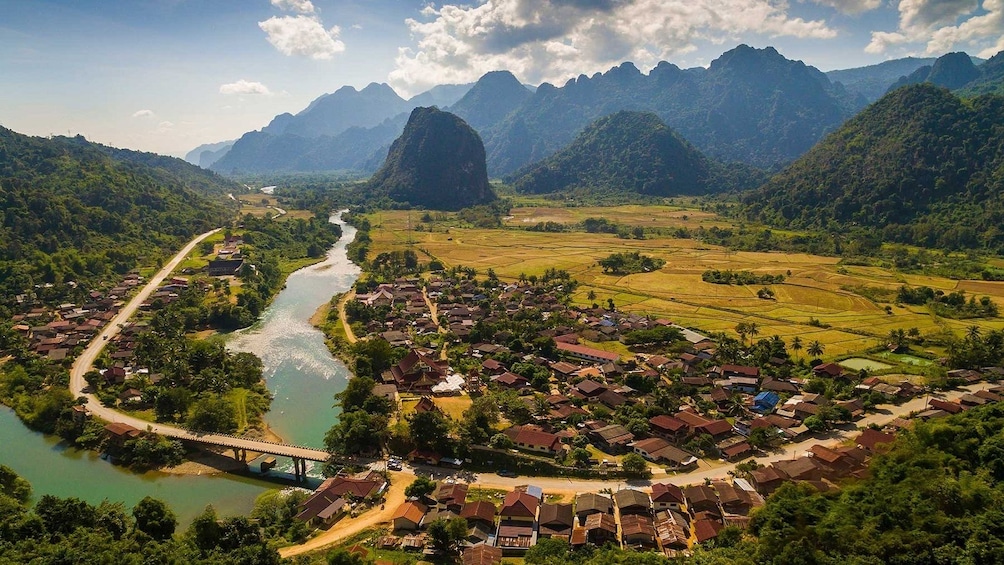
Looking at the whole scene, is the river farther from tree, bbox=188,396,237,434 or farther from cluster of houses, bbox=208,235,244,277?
cluster of houses, bbox=208,235,244,277

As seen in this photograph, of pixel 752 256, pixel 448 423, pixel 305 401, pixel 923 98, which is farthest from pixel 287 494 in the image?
pixel 923 98

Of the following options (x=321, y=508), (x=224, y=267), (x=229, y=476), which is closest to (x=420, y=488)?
(x=321, y=508)

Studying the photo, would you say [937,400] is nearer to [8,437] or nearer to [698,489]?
[698,489]

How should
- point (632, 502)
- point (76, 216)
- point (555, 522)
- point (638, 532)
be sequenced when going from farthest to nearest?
point (76, 216)
point (632, 502)
point (555, 522)
point (638, 532)

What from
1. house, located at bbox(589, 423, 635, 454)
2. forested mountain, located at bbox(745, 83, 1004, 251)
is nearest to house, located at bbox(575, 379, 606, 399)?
house, located at bbox(589, 423, 635, 454)

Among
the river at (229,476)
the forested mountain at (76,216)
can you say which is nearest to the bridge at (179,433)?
the river at (229,476)

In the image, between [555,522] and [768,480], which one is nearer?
[555,522]

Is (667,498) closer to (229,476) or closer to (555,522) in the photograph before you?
(555,522)

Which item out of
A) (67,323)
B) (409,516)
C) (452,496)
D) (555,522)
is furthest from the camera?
(67,323)
